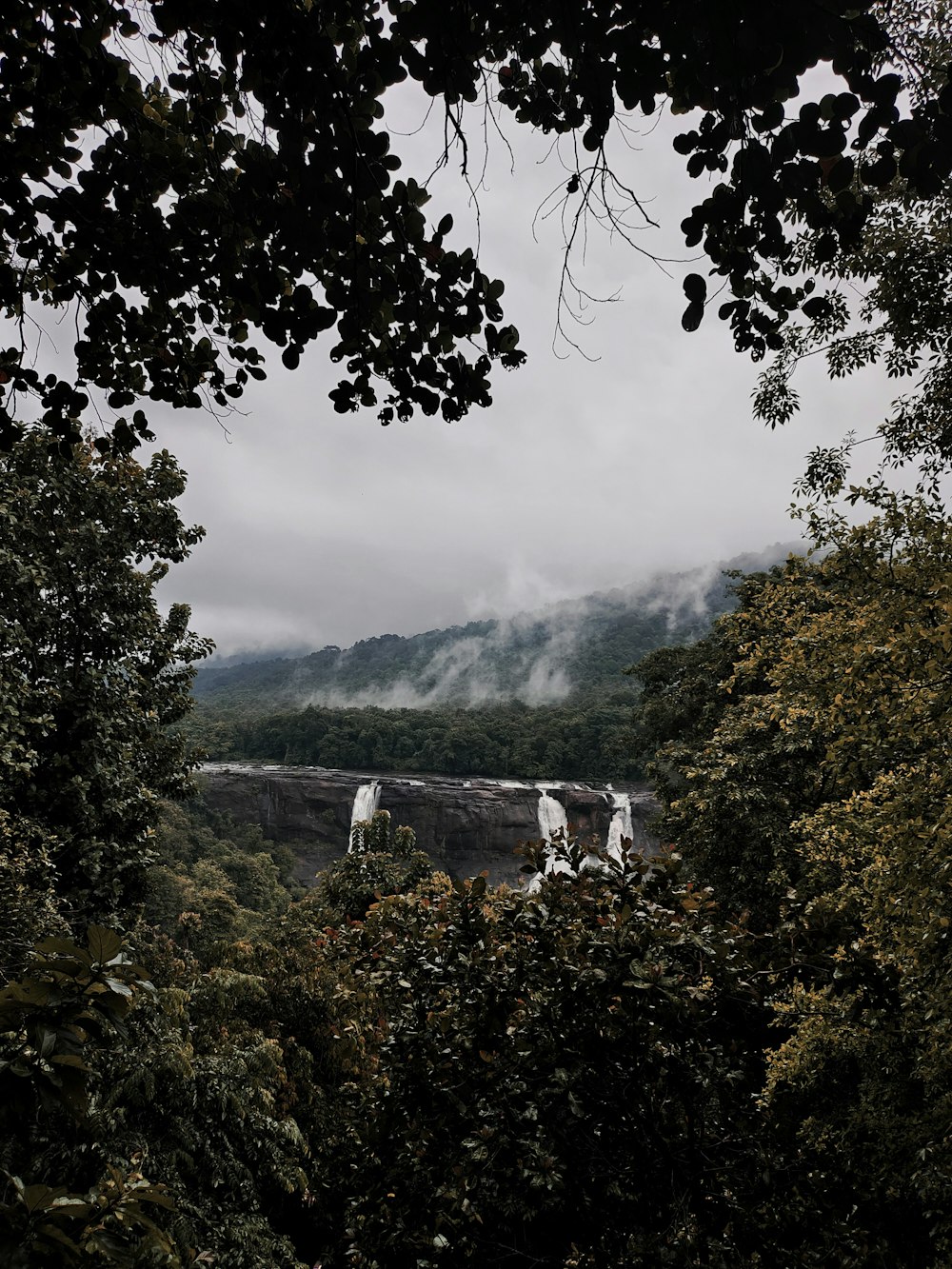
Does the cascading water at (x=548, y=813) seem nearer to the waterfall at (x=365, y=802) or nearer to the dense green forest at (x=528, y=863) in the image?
the waterfall at (x=365, y=802)

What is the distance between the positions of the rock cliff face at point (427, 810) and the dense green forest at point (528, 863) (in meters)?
31.6

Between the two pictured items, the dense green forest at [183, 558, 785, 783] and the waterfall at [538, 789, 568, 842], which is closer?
the waterfall at [538, 789, 568, 842]

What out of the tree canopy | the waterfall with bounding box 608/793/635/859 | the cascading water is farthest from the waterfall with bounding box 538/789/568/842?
the tree canopy

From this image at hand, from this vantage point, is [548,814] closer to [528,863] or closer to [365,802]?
[365,802]

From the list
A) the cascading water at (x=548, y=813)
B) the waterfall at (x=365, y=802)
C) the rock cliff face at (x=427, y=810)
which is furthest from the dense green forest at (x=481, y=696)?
the waterfall at (x=365, y=802)

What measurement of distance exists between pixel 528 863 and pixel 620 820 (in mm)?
33001

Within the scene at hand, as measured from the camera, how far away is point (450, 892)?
3.56 m

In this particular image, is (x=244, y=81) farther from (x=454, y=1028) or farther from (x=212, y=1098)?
(x=212, y=1098)

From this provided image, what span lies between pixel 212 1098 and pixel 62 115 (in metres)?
5.33

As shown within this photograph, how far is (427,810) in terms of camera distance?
4056 centimetres

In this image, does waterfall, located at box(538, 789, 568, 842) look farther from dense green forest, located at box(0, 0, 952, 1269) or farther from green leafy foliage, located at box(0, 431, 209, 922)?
dense green forest, located at box(0, 0, 952, 1269)

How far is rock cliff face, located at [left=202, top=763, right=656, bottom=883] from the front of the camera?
3700 cm

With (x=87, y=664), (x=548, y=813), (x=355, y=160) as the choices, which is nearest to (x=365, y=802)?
(x=548, y=813)

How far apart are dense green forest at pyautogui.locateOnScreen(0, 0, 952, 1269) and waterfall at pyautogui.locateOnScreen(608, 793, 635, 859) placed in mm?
28515
